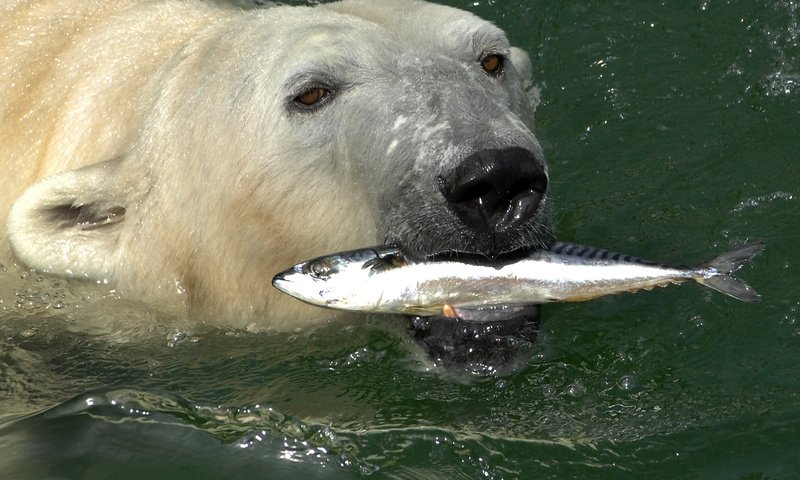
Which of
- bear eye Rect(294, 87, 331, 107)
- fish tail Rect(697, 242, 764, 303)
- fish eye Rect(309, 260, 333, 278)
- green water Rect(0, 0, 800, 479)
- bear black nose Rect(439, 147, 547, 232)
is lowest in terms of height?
green water Rect(0, 0, 800, 479)

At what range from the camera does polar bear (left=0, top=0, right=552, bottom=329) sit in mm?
3609

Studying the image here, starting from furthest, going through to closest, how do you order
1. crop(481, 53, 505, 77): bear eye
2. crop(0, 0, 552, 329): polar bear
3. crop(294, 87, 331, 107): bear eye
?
crop(481, 53, 505, 77): bear eye
crop(294, 87, 331, 107): bear eye
crop(0, 0, 552, 329): polar bear

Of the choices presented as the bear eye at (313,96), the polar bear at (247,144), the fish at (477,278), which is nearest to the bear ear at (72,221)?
the polar bear at (247,144)

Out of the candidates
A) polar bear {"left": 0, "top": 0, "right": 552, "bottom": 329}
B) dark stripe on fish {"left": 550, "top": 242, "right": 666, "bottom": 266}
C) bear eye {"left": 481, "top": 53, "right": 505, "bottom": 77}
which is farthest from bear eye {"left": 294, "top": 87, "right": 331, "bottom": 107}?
dark stripe on fish {"left": 550, "top": 242, "right": 666, "bottom": 266}

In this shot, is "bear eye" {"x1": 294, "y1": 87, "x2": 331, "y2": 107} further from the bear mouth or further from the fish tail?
the fish tail

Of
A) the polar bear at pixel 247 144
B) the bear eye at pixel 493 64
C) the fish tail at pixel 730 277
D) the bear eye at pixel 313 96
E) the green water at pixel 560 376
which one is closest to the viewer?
the fish tail at pixel 730 277

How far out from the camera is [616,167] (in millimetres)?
5324

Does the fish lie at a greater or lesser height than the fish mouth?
greater

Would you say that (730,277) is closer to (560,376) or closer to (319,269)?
(560,376)

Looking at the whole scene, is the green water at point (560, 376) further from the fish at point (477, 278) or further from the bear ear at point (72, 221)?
the fish at point (477, 278)

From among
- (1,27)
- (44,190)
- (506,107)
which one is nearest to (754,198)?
(506,107)

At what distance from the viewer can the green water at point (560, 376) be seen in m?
3.42

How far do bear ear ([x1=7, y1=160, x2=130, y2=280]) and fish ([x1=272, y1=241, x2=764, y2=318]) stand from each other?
1.05 metres

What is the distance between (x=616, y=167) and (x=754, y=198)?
0.70m
